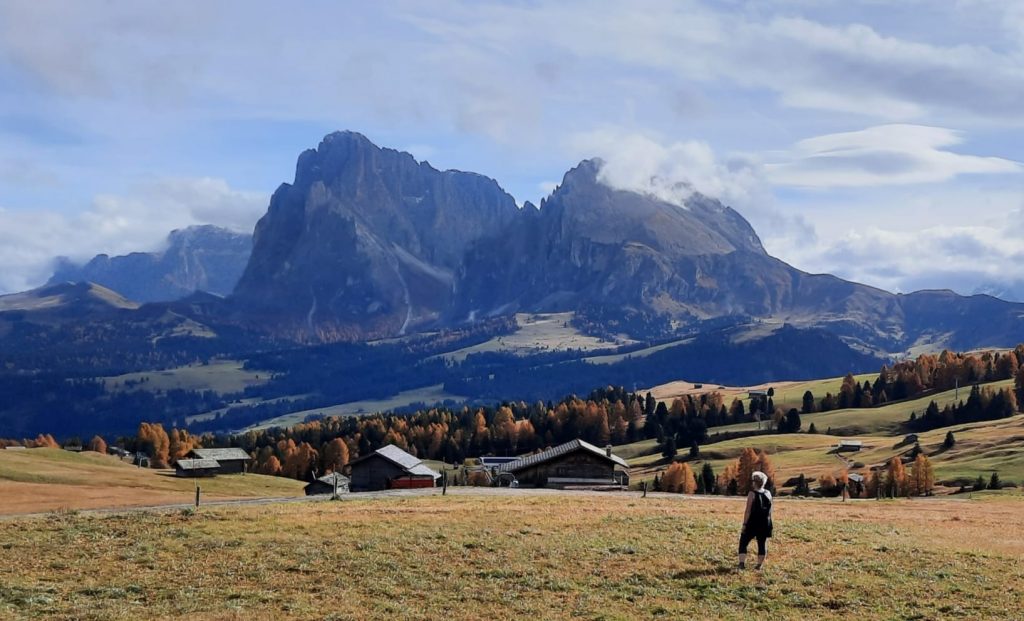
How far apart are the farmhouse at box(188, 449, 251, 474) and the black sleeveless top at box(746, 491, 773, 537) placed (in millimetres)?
140371

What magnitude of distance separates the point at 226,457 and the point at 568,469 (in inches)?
3048

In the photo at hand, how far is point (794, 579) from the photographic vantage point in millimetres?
30797

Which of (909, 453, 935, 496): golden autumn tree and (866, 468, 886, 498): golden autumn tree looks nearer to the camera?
(909, 453, 935, 496): golden autumn tree

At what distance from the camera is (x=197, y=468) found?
153625mm

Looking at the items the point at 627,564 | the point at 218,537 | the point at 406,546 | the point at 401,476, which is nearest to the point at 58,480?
the point at 401,476

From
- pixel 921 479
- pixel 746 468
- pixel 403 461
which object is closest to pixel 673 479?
pixel 746 468

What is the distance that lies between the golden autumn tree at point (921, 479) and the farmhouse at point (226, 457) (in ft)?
351

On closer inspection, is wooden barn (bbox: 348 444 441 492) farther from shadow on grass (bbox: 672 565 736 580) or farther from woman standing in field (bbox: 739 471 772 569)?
woman standing in field (bbox: 739 471 772 569)

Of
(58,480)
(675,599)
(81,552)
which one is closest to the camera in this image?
(675,599)

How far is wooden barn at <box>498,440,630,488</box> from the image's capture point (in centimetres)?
11219

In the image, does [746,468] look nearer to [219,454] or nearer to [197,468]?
[219,454]

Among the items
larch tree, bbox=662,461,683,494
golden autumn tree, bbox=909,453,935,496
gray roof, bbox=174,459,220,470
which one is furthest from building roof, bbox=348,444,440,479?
golden autumn tree, bbox=909,453,935,496

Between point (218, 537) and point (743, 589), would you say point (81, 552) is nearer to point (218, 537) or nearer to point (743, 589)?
point (218, 537)

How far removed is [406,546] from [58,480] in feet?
282
